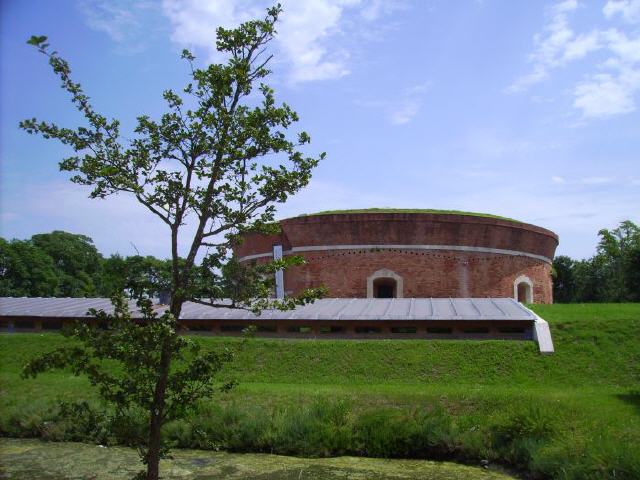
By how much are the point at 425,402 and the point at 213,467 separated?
350cm

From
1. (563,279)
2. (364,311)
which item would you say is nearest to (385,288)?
(364,311)

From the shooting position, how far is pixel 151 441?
17.0 feet

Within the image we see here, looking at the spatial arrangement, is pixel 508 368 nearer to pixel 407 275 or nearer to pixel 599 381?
pixel 599 381

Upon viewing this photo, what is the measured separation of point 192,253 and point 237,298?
1.79ft

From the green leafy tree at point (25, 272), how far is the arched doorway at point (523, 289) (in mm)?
24994

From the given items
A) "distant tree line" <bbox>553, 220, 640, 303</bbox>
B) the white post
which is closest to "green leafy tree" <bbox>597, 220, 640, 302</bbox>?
"distant tree line" <bbox>553, 220, 640, 303</bbox>

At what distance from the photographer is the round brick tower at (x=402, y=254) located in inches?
824

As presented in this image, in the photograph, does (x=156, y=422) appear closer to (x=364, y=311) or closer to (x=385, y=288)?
(x=364, y=311)

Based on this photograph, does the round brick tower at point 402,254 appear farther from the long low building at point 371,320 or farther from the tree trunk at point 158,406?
the tree trunk at point 158,406

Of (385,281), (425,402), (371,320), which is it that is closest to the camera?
(425,402)

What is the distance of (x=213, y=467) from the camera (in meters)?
8.25

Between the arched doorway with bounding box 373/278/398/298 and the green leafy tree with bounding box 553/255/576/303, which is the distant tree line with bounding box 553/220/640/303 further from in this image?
the arched doorway with bounding box 373/278/398/298

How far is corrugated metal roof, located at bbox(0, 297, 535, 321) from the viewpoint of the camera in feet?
45.6

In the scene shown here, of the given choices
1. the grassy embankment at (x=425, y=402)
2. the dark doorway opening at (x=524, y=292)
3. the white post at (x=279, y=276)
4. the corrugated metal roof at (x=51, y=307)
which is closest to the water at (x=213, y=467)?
the grassy embankment at (x=425, y=402)
